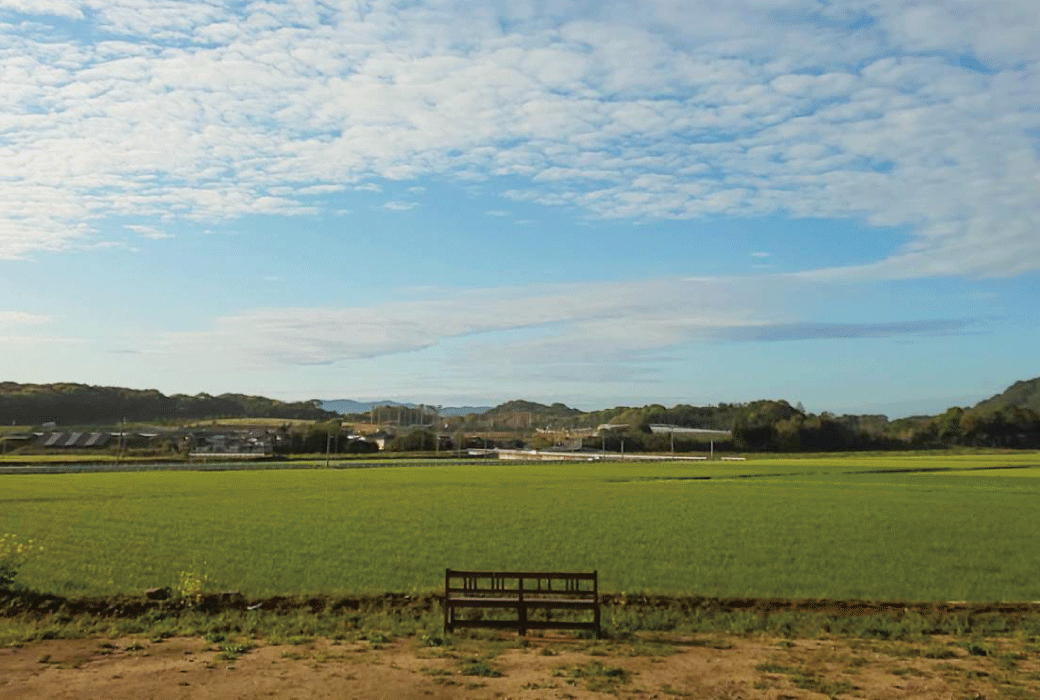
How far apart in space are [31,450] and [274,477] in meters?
69.6

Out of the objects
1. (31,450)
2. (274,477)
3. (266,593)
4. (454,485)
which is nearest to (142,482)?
(274,477)

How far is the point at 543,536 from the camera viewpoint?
2997 cm

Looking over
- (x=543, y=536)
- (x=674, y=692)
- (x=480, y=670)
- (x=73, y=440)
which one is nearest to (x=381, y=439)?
(x=73, y=440)

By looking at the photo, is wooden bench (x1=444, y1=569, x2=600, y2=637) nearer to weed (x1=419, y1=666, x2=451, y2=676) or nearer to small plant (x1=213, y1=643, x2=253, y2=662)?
weed (x1=419, y1=666, x2=451, y2=676)

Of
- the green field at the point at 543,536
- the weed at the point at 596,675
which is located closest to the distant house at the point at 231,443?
the green field at the point at 543,536

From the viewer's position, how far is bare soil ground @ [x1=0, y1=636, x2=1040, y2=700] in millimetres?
11352

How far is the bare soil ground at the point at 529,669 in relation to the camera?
37.2 feet

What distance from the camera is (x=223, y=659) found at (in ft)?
41.9

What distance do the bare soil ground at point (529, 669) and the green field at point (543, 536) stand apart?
5.68 m

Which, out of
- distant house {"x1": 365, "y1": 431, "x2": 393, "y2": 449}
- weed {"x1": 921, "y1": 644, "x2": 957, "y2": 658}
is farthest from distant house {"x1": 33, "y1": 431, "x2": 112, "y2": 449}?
weed {"x1": 921, "y1": 644, "x2": 957, "y2": 658}

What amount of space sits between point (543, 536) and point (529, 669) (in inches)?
693

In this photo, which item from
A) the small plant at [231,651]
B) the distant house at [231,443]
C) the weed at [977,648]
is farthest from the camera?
the distant house at [231,443]

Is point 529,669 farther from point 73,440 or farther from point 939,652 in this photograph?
point 73,440

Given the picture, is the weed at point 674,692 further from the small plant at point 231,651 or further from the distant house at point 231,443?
the distant house at point 231,443
